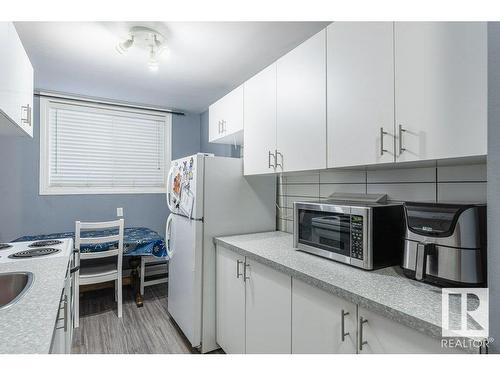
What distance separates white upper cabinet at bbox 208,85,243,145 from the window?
143 centimetres

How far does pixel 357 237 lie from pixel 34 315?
129 centimetres

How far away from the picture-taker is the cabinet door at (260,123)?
191 centimetres

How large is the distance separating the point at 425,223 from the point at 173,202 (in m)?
1.97

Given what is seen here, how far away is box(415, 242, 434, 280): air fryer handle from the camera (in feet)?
3.52

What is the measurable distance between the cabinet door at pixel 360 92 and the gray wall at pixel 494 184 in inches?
17.5

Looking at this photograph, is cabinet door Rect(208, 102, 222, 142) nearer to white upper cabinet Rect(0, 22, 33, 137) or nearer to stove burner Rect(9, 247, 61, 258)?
white upper cabinet Rect(0, 22, 33, 137)

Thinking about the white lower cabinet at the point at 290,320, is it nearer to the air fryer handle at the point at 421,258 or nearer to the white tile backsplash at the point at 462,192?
the air fryer handle at the point at 421,258

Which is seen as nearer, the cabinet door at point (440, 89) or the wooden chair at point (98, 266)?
the cabinet door at point (440, 89)

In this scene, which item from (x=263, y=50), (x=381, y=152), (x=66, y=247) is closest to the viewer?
(x=381, y=152)

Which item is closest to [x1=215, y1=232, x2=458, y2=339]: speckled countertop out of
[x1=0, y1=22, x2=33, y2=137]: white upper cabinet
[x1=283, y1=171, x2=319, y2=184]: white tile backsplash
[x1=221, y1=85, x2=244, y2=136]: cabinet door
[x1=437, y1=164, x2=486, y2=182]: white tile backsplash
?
[x1=437, y1=164, x2=486, y2=182]: white tile backsplash

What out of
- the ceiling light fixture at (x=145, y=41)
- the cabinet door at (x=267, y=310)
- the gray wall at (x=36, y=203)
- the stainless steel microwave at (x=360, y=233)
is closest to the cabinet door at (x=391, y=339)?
the stainless steel microwave at (x=360, y=233)

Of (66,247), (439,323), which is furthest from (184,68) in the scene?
(439,323)
